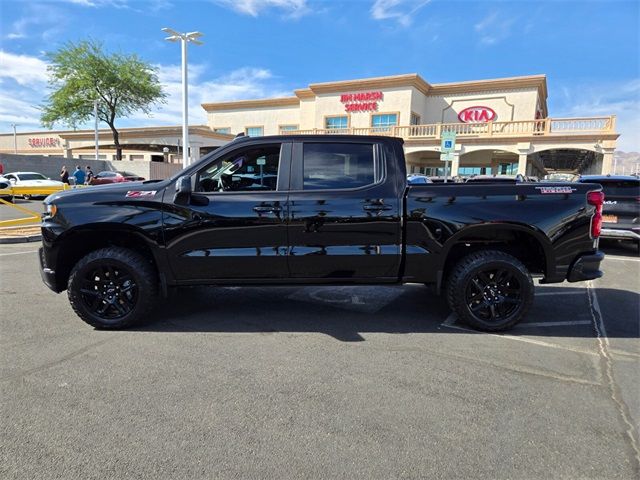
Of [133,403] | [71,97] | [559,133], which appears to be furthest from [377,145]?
[71,97]

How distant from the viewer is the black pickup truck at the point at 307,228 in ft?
13.8

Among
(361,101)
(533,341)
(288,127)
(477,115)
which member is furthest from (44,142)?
(533,341)

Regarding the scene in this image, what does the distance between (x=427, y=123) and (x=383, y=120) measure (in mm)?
3872

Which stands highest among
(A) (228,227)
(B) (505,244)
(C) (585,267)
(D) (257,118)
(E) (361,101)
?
(E) (361,101)

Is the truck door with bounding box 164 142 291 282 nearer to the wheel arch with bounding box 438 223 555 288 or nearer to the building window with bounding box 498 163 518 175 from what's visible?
the wheel arch with bounding box 438 223 555 288

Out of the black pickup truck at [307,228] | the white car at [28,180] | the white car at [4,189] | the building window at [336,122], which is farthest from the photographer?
the building window at [336,122]

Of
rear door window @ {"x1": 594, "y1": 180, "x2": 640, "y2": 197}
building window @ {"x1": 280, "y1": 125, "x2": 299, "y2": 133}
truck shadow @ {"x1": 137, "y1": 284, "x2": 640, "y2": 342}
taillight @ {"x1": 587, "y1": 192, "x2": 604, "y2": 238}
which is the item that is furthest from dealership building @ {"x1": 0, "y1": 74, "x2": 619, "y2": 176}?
taillight @ {"x1": 587, "y1": 192, "x2": 604, "y2": 238}

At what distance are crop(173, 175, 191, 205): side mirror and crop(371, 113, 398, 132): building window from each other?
2876 cm

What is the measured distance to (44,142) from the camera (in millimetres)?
51094

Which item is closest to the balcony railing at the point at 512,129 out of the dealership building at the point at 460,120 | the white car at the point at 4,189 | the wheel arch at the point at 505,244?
the dealership building at the point at 460,120

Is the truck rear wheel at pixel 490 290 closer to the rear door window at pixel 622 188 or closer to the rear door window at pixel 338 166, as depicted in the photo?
the rear door window at pixel 338 166

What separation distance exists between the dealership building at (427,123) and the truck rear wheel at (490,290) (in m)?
23.7

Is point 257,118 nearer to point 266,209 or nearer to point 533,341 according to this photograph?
point 266,209

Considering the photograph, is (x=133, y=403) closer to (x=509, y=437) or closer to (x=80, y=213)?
(x=80, y=213)
